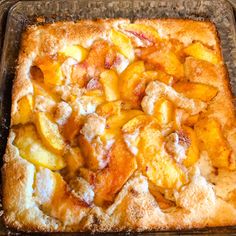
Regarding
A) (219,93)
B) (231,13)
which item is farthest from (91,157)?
(231,13)

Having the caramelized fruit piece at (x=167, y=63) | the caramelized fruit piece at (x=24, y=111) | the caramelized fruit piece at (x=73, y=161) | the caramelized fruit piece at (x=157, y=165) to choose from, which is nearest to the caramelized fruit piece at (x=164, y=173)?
the caramelized fruit piece at (x=157, y=165)

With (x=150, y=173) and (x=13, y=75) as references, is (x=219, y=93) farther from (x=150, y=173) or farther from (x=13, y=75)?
(x=13, y=75)

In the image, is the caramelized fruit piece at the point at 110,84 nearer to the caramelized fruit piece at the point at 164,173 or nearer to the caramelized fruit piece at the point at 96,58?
the caramelized fruit piece at the point at 96,58

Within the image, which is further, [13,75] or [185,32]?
[185,32]

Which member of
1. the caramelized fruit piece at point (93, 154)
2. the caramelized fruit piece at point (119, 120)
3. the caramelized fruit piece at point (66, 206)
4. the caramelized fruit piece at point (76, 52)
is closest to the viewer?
the caramelized fruit piece at point (66, 206)

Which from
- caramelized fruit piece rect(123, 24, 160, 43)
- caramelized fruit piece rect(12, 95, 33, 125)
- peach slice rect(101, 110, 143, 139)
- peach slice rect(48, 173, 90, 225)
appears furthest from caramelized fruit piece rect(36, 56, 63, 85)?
peach slice rect(48, 173, 90, 225)

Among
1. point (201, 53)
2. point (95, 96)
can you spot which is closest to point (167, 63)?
point (201, 53)

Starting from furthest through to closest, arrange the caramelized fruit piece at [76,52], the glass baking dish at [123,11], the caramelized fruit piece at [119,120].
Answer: the glass baking dish at [123,11], the caramelized fruit piece at [76,52], the caramelized fruit piece at [119,120]

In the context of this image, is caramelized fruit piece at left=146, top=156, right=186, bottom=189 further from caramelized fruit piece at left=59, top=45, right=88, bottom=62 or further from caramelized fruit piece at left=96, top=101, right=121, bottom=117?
caramelized fruit piece at left=59, top=45, right=88, bottom=62
